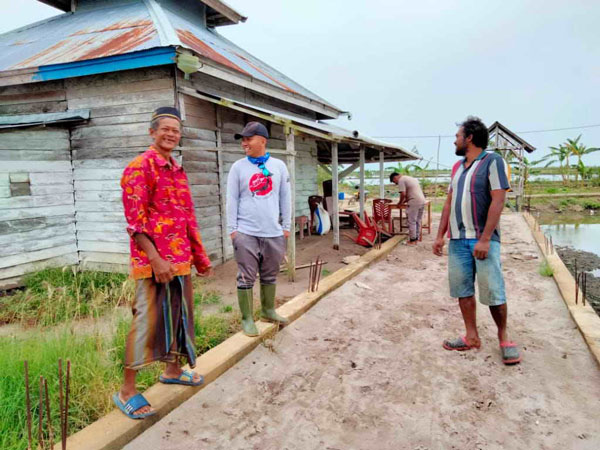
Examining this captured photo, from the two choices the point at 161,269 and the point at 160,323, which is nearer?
the point at 161,269

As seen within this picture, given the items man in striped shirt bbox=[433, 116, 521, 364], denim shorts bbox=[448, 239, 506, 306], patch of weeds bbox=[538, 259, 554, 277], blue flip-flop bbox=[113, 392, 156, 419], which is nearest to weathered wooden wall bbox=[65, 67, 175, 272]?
blue flip-flop bbox=[113, 392, 156, 419]

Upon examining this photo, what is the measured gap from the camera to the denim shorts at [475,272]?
129 inches

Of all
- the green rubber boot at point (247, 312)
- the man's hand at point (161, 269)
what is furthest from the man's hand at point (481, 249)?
the man's hand at point (161, 269)

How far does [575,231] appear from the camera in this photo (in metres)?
16.4

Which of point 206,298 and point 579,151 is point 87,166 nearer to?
point 206,298

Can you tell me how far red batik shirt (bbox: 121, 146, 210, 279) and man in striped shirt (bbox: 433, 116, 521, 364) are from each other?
2176 millimetres

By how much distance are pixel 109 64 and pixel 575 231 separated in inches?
694

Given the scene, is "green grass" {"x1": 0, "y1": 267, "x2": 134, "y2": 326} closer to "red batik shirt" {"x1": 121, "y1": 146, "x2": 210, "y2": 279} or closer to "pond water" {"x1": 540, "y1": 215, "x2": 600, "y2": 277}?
"red batik shirt" {"x1": 121, "y1": 146, "x2": 210, "y2": 279}

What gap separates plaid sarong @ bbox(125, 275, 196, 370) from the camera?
238cm

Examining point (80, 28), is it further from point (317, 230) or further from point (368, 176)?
point (368, 176)

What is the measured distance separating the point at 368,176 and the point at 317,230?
30.9m

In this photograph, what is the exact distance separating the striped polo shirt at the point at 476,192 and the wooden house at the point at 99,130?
2987 millimetres

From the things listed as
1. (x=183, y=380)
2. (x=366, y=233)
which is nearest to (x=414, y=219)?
(x=366, y=233)

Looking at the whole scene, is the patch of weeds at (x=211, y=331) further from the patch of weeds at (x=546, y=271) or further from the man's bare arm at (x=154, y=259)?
the patch of weeds at (x=546, y=271)
